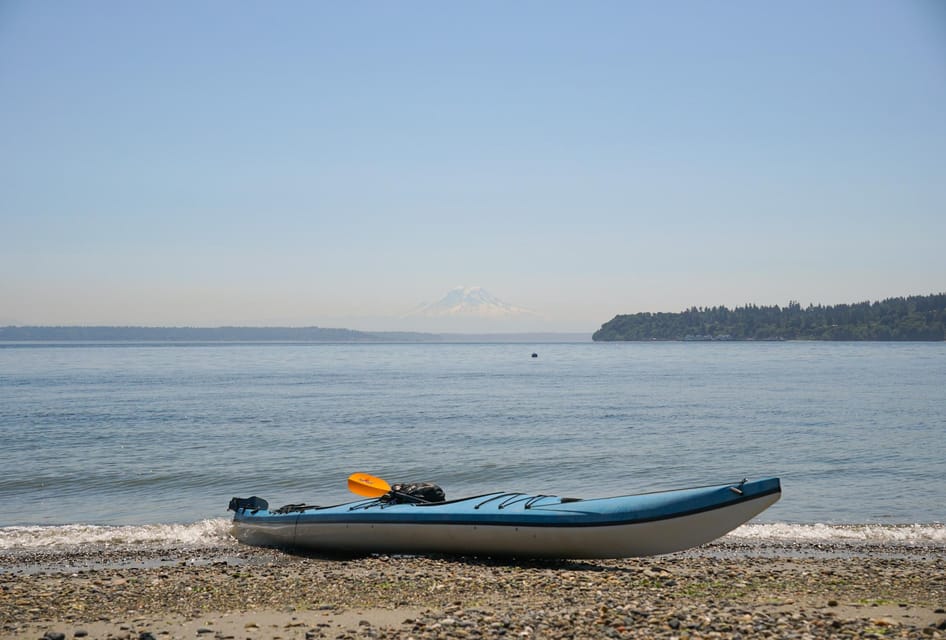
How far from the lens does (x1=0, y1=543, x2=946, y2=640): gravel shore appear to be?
7.09m

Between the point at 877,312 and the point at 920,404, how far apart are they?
159 meters

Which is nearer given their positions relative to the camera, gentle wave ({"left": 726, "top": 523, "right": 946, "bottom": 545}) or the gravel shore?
the gravel shore

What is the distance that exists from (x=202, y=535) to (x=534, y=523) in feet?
21.0

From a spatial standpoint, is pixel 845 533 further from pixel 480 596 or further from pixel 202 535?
pixel 202 535

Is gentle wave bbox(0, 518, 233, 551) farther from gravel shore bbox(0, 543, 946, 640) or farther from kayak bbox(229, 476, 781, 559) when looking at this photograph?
kayak bbox(229, 476, 781, 559)

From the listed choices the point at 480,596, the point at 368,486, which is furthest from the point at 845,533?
the point at 368,486

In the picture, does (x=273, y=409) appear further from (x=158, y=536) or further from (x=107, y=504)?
(x=158, y=536)

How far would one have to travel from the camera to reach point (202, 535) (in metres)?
13.8

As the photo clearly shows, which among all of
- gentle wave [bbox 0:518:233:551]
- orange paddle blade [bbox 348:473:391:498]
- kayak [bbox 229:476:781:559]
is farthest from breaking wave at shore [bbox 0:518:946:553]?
kayak [bbox 229:476:781:559]

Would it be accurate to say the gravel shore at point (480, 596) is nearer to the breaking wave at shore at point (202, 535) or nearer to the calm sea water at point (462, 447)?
the breaking wave at shore at point (202, 535)

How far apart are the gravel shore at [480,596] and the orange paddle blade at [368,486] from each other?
1779 millimetres

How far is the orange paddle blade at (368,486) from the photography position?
13312 millimetres

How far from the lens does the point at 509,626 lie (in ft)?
23.0

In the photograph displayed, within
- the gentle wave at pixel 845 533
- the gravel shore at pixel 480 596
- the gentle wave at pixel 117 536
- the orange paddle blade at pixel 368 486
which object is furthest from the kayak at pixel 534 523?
the gentle wave at pixel 845 533
